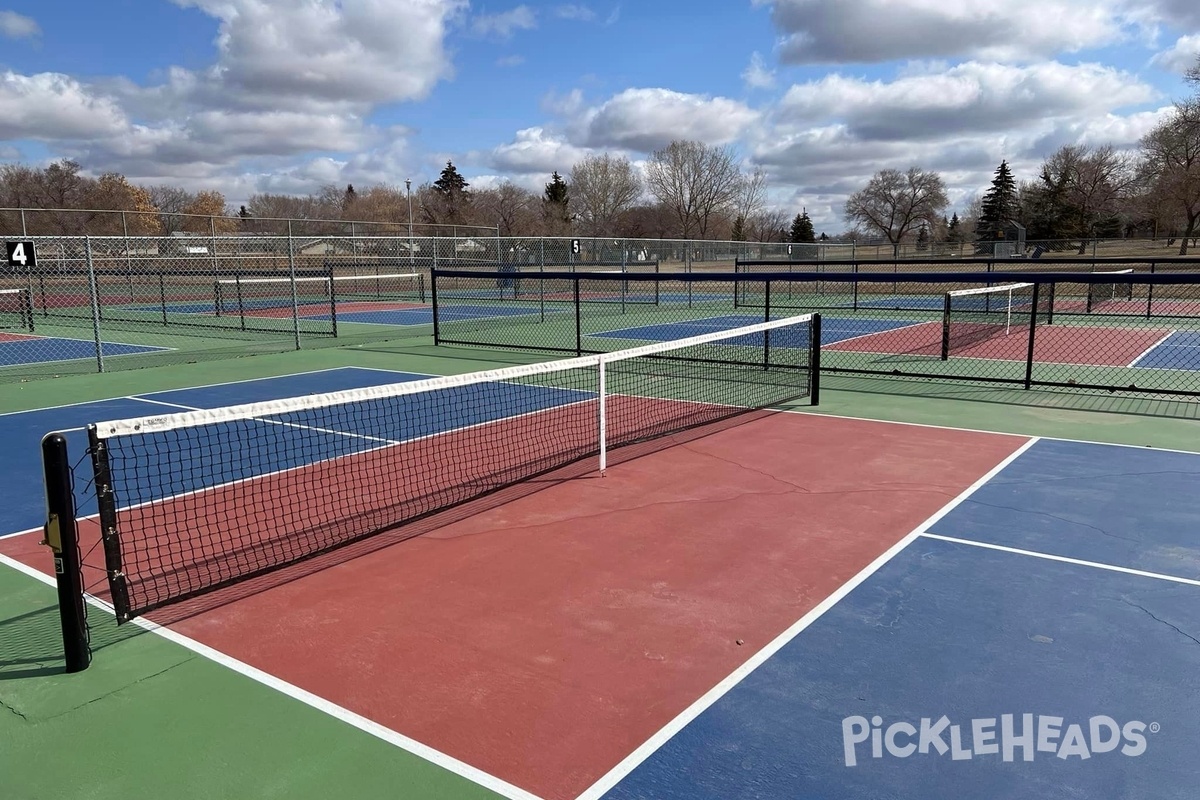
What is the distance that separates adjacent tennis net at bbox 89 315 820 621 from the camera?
20.1 feet

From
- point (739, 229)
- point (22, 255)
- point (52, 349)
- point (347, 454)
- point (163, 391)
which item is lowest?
point (347, 454)

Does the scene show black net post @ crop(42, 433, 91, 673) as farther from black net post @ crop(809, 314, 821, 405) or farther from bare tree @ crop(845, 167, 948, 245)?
bare tree @ crop(845, 167, 948, 245)

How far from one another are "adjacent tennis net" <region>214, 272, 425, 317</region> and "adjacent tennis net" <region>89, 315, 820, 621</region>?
Answer: 16339 millimetres

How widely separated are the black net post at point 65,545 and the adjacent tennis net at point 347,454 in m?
0.29

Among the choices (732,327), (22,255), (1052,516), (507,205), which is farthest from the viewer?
(507,205)

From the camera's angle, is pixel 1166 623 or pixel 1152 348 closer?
pixel 1166 623

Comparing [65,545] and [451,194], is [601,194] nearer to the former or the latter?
[451,194]

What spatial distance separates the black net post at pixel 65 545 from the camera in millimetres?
4539

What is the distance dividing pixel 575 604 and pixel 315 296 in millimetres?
35668

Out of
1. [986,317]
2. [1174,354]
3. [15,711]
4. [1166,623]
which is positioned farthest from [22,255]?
[986,317]

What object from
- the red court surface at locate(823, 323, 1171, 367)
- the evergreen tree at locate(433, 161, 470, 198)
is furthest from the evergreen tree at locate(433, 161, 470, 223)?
the red court surface at locate(823, 323, 1171, 367)

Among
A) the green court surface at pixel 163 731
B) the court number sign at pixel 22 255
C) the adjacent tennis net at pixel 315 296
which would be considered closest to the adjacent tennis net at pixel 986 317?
the green court surface at pixel 163 731

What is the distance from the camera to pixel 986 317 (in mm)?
25094

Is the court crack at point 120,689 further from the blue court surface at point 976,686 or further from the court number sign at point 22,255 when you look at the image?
the court number sign at point 22,255
